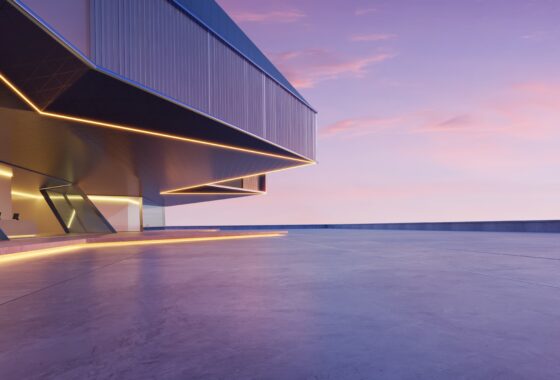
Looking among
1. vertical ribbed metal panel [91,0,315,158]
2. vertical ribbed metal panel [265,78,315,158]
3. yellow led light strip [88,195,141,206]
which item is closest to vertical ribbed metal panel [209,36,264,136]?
vertical ribbed metal panel [91,0,315,158]

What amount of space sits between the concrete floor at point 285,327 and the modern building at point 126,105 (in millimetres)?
6056

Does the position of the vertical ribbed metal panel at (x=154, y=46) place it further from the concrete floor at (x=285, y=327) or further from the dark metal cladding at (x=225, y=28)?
the concrete floor at (x=285, y=327)

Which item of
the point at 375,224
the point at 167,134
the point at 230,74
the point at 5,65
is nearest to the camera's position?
the point at 5,65

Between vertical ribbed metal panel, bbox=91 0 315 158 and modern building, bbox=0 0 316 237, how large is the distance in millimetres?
46

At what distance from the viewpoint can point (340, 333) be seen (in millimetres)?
2873

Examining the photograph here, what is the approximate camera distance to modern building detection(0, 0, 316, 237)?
9.86 metres

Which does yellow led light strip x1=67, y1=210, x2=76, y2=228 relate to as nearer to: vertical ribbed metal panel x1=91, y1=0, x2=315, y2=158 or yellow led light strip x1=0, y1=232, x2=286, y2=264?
yellow led light strip x1=0, y1=232, x2=286, y2=264

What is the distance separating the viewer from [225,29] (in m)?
18.3

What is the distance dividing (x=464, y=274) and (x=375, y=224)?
39324 millimetres

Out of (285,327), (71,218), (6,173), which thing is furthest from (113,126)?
(71,218)

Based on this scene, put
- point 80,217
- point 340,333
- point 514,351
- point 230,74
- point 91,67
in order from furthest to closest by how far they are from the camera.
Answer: point 80,217 → point 230,74 → point 91,67 → point 340,333 → point 514,351

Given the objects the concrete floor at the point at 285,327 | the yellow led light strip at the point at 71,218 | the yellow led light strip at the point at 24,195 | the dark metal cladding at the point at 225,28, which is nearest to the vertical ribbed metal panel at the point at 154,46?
the dark metal cladding at the point at 225,28

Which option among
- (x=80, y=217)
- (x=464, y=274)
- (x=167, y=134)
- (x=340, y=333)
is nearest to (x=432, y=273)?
(x=464, y=274)

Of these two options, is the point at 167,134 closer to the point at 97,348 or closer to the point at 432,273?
the point at 432,273
